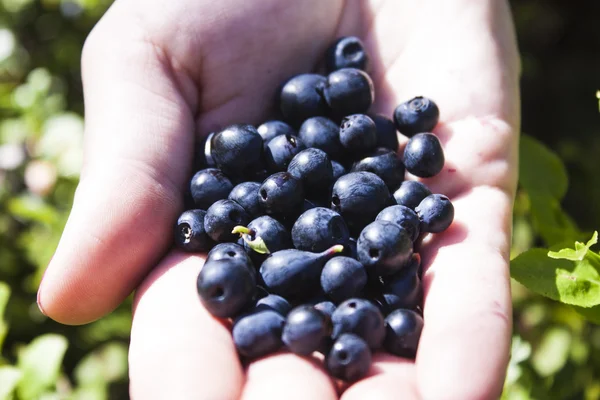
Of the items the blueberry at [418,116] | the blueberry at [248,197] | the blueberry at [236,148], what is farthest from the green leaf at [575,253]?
the blueberry at [236,148]

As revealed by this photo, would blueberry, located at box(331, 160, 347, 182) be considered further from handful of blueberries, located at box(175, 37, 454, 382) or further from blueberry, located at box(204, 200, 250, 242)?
blueberry, located at box(204, 200, 250, 242)

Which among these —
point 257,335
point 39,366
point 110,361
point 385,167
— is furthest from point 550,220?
point 110,361

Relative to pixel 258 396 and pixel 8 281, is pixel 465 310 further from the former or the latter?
pixel 8 281

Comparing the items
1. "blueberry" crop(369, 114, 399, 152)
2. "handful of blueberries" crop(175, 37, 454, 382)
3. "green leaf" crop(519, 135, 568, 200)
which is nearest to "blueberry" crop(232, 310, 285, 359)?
"handful of blueberries" crop(175, 37, 454, 382)

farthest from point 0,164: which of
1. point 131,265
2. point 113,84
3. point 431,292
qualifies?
point 431,292

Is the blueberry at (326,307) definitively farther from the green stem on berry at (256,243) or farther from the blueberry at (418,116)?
the blueberry at (418,116)

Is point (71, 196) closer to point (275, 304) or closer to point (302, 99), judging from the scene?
point (302, 99)

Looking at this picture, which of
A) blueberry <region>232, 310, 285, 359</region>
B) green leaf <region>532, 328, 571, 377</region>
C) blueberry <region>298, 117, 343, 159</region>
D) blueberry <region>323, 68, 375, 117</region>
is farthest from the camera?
green leaf <region>532, 328, 571, 377</region>
